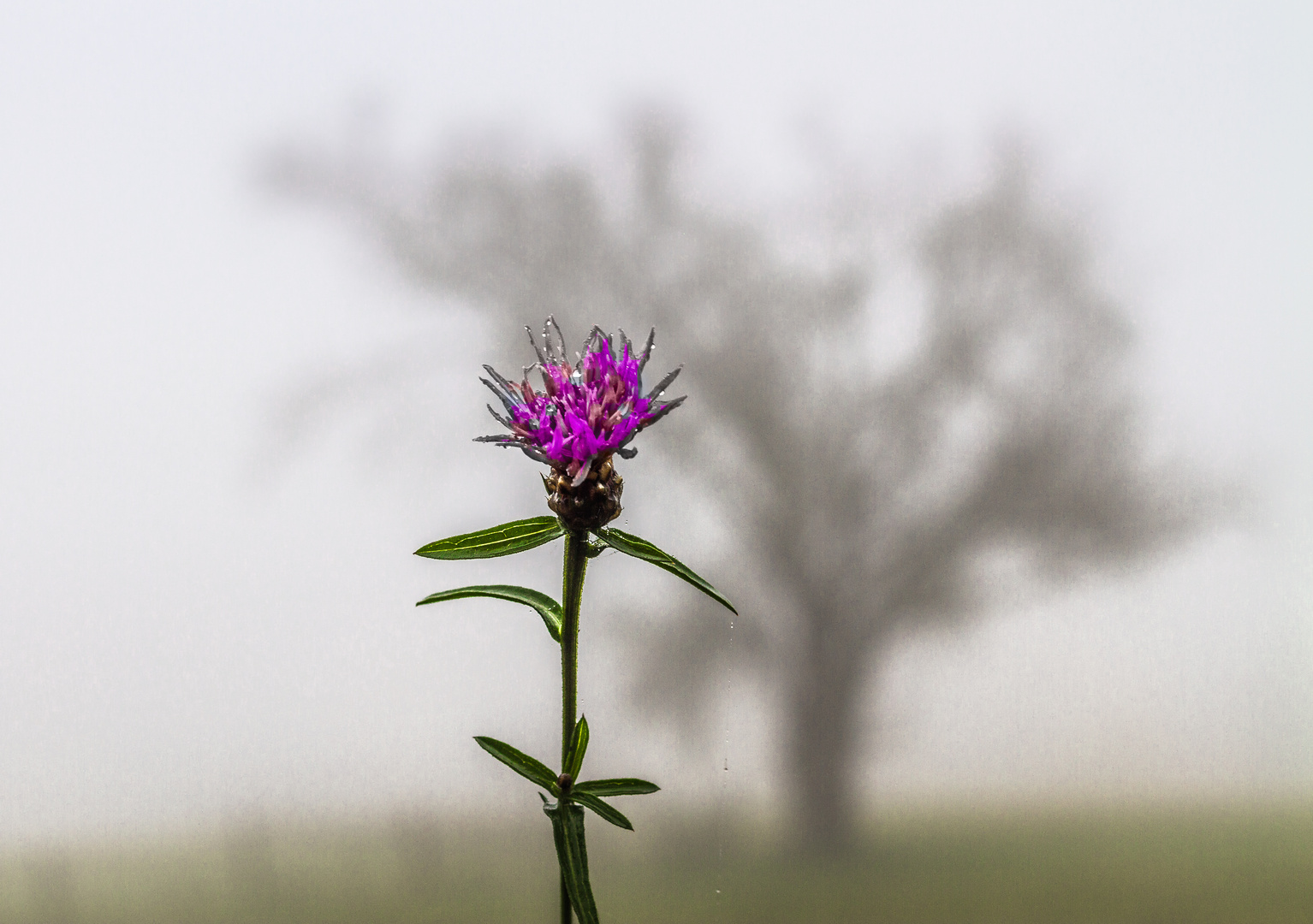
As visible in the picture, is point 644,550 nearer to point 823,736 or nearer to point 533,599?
point 533,599

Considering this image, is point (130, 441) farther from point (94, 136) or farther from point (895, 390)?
point (895, 390)

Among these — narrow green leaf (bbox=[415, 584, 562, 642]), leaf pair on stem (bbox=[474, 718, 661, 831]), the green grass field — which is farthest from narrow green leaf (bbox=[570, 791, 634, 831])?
the green grass field

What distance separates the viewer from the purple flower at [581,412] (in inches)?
30.6

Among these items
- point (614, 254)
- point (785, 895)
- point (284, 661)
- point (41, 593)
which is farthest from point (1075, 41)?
point (41, 593)

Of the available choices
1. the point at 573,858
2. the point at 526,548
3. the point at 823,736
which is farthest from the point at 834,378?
the point at 573,858

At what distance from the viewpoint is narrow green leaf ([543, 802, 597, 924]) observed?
781 mm

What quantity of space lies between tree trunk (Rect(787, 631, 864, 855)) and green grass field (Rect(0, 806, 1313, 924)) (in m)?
0.04

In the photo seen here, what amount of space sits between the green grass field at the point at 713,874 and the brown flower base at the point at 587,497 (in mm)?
512

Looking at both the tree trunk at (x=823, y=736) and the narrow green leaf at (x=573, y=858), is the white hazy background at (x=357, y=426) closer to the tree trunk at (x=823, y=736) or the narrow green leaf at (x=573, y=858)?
the tree trunk at (x=823, y=736)

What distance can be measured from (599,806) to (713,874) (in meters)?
0.42

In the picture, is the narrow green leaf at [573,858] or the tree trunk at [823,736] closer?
the narrow green leaf at [573,858]

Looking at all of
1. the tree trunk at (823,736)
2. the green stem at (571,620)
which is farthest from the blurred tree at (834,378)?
the green stem at (571,620)

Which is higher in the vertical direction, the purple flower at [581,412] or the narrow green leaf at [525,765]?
the purple flower at [581,412]

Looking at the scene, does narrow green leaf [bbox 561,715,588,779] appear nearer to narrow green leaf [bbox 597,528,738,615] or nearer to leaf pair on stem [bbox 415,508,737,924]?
leaf pair on stem [bbox 415,508,737,924]
